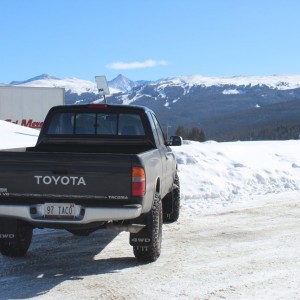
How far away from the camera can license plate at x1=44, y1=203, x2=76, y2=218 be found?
5.42 m

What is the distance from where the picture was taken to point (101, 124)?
7.33 metres

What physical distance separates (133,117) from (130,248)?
72.8 inches

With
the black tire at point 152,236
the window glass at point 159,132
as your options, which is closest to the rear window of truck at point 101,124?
the window glass at point 159,132

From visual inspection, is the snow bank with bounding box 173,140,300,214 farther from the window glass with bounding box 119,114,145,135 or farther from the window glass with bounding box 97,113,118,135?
the window glass with bounding box 97,113,118,135

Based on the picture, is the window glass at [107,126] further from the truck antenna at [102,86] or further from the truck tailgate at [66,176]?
the truck antenna at [102,86]

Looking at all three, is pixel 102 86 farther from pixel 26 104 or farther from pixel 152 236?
pixel 152 236

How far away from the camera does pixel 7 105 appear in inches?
1448

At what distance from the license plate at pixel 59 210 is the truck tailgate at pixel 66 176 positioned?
59 mm

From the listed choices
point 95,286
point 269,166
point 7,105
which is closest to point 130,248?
point 95,286

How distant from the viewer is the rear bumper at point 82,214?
531 centimetres

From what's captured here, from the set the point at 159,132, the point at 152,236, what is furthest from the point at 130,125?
the point at 152,236

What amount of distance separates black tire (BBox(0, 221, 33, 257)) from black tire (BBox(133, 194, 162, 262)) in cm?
138

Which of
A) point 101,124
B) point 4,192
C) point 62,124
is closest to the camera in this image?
point 4,192

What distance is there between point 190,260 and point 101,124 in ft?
7.64
